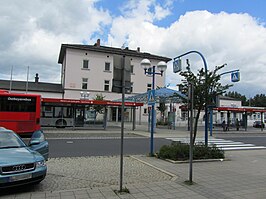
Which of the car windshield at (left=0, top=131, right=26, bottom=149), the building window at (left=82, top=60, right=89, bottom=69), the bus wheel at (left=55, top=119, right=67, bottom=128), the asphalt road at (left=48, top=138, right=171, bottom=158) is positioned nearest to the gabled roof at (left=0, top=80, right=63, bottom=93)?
the building window at (left=82, top=60, right=89, bottom=69)

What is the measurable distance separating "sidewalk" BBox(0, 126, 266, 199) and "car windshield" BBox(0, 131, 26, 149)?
3.76 feet

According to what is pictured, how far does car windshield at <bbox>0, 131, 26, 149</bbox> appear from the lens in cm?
663

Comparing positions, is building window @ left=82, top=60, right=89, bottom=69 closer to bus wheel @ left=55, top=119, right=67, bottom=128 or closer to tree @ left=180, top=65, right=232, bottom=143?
bus wheel @ left=55, top=119, right=67, bottom=128

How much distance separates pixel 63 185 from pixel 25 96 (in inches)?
535

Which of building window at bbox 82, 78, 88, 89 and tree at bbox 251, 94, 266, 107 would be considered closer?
building window at bbox 82, 78, 88, 89

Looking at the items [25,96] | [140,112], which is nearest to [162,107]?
[140,112]

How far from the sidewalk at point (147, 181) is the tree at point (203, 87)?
8.10 ft

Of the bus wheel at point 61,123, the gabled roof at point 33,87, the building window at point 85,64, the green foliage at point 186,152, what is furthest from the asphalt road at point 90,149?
the building window at point 85,64

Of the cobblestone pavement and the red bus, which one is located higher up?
the red bus

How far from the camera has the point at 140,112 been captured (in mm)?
45188

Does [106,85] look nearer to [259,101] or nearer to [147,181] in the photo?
[147,181]

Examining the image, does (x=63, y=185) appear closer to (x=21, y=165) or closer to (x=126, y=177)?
(x=21, y=165)

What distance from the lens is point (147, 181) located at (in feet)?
22.9

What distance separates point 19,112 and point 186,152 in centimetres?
1225
